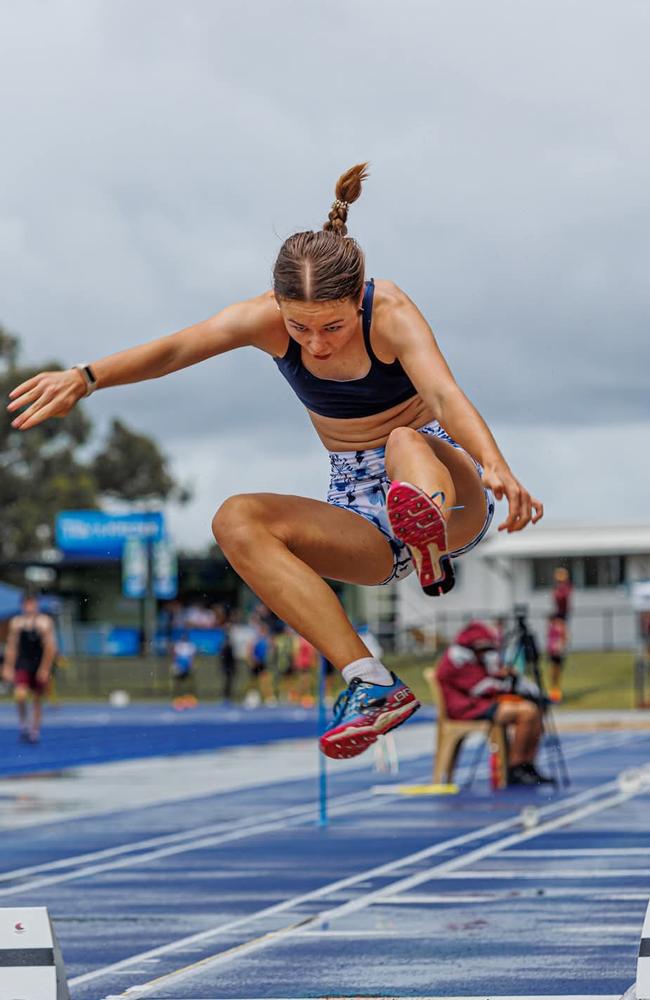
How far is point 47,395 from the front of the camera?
603 centimetres

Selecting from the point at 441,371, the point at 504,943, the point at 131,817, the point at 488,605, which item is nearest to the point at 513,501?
the point at 441,371

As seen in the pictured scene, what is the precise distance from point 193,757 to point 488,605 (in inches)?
1518

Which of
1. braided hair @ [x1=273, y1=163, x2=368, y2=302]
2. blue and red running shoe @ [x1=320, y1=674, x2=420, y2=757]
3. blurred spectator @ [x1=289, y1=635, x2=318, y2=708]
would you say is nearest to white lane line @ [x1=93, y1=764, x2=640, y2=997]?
blue and red running shoe @ [x1=320, y1=674, x2=420, y2=757]

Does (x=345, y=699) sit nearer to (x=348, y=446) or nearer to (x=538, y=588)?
(x=348, y=446)

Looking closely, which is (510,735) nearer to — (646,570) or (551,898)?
(551,898)

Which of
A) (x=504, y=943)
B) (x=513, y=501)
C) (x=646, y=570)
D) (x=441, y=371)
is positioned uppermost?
(x=646, y=570)

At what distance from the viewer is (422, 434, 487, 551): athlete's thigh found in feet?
19.8

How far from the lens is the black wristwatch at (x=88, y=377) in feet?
20.2

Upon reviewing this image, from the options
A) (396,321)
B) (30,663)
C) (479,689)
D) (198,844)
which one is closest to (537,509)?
(396,321)

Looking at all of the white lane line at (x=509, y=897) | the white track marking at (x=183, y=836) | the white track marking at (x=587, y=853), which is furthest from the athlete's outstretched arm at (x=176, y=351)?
the white track marking at (x=587, y=853)

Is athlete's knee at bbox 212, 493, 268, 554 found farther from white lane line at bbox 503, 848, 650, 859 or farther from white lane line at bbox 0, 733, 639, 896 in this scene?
white lane line at bbox 503, 848, 650, 859

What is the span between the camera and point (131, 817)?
52.0 ft

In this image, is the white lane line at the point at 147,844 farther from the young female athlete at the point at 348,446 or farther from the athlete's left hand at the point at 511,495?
the athlete's left hand at the point at 511,495

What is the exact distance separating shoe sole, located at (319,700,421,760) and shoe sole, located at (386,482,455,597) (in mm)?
547
